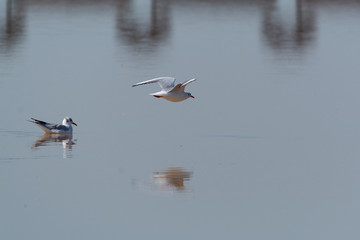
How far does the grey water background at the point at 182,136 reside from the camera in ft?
41.1

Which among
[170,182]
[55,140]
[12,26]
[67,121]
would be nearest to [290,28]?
[12,26]

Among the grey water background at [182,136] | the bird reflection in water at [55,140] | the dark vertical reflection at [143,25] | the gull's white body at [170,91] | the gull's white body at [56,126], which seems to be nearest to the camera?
the grey water background at [182,136]

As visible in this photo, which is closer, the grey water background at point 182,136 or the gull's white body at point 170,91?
the grey water background at point 182,136

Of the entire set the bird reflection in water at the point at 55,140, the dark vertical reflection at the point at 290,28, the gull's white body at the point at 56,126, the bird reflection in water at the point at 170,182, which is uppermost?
the bird reflection in water at the point at 170,182

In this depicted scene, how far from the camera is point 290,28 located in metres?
36.3

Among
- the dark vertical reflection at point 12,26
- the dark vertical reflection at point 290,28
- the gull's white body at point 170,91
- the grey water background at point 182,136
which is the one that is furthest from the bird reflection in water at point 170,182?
the dark vertical reflection at point 290,28

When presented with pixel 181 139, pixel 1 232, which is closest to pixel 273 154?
pixel 181 139

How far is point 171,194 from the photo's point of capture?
541 inches

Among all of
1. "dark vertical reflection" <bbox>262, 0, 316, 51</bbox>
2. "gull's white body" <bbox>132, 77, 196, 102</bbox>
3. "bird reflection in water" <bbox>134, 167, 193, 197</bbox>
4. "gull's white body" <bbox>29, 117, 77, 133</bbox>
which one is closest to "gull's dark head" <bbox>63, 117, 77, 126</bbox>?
"gull's white body" <bbox>29, 117, 77, 133</bbox>

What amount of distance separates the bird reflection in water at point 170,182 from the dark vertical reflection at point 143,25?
15967mm

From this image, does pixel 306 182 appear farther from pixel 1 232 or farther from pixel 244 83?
pixel 244 83

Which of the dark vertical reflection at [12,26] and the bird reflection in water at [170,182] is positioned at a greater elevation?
the bird reflection in water at [170,182]

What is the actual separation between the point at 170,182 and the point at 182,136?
10.5 feet

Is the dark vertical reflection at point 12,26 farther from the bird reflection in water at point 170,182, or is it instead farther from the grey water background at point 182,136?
the bird reflection in water at point 170,182
